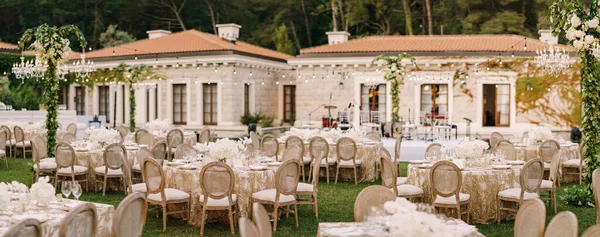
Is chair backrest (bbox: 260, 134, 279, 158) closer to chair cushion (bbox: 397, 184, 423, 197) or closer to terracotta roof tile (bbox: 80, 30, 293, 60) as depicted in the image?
chair cushion (bbox: 397, 184, 423, 197)

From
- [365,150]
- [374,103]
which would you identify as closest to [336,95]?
[374,103]

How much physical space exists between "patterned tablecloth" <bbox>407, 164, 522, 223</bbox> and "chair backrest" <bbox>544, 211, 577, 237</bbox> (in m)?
3.72

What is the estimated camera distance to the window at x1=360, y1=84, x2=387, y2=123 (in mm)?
21750

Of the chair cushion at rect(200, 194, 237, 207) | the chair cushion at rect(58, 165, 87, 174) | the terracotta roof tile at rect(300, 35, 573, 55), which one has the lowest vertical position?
the chair cushion at rect(200, 194, 237, 207)

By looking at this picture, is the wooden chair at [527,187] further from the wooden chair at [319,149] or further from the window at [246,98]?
the window at [246,98]

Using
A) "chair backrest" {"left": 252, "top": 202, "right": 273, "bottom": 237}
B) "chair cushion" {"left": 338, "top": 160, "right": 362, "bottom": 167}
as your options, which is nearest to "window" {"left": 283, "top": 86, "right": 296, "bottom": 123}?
"chair cushion" {"left": 338, "top": 160, "right": 362, "bottom": 167}

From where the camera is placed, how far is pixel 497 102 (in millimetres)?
20984

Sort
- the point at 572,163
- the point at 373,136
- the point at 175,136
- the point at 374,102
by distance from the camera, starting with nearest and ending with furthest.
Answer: the point at 572,163 → the point at 373,136 → the point at 175,136 → the point at 374,102

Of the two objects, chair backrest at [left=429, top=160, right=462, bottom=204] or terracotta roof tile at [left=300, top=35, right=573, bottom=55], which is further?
terracotta roof tile at [left=300, top=35, right=573, bottom=55]

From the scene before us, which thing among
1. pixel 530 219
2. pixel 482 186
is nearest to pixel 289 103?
pixel 482 186

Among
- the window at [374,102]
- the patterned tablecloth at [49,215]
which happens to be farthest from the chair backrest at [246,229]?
the window at [374,102]

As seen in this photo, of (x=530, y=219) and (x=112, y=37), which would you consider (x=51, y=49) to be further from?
(x=112, y=37)

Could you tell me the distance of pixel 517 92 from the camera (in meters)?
20.7

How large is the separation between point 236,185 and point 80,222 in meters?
3.35
